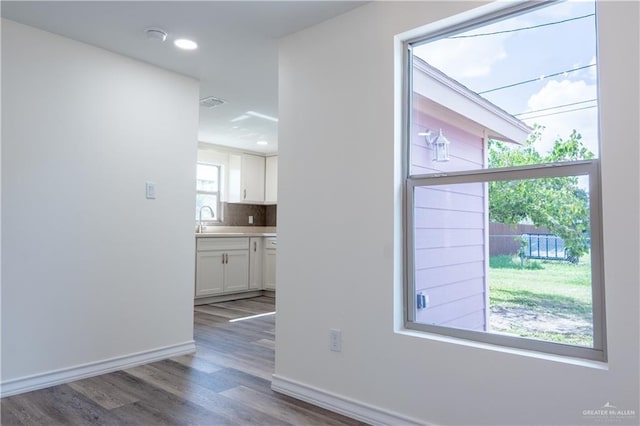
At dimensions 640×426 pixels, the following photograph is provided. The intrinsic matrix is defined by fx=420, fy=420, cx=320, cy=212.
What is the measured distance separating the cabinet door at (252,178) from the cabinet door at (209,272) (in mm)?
1288

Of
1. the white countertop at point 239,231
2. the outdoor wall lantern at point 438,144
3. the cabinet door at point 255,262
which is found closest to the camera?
the outdoor wall lantern at point 438,144

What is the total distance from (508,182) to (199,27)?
6.47 ft

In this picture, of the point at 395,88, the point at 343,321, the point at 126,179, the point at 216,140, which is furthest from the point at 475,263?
the point at 216,140

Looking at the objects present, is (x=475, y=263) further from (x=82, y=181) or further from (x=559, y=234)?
(x=82, y=181)

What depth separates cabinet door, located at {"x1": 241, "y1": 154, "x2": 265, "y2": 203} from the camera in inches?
254

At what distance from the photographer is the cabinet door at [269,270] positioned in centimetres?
606

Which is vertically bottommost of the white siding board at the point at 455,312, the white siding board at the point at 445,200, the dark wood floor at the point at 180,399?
the dark wood floor at the point at 180,399

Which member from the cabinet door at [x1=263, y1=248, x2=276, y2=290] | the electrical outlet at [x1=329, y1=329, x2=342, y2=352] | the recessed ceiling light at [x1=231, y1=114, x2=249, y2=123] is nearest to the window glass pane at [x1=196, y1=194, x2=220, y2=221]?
the cabinet door at [x1=263, y1=248, x2=276, y2=290]

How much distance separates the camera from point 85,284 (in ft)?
9.12

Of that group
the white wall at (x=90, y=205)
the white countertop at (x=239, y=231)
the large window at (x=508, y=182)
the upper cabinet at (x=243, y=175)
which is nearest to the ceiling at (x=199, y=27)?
the white wall at (x=90, y=205)

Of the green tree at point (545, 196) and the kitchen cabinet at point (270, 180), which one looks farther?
the kitchen cabinet at point (270, 180)

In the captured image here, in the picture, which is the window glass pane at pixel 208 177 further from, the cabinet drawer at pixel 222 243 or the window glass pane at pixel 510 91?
the window glass pane at pixel 510 91

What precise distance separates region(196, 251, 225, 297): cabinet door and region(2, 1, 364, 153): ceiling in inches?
95.1

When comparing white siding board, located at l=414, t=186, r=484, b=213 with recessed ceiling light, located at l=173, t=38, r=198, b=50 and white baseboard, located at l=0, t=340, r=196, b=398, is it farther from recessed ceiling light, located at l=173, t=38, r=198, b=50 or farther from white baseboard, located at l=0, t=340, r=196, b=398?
white baseboard, located at l=0, t=340, r=196, b=398
